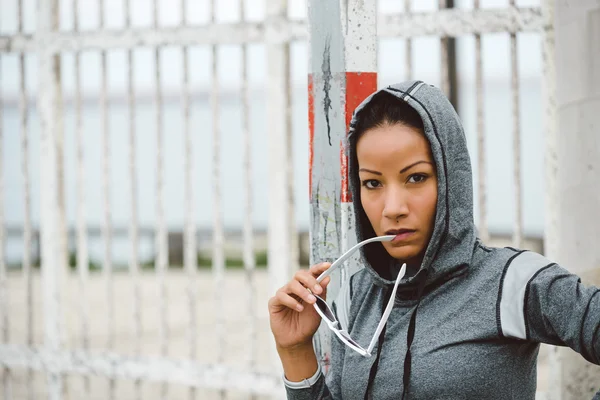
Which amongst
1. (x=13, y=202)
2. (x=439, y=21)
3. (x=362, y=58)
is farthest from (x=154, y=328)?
(x=13, y=202)

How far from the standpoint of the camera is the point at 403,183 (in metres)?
1.59

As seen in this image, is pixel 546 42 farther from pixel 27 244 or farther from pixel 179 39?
pixel 27 244

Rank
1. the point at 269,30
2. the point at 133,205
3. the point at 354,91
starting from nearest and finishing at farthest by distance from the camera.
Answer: the point at 354,91
the point at 269,30
the point at 133,205

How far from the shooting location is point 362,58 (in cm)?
210

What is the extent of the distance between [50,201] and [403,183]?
3074 millimetres

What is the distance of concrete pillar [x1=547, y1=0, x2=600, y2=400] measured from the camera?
2691mm

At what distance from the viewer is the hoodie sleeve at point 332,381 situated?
5.71 ft

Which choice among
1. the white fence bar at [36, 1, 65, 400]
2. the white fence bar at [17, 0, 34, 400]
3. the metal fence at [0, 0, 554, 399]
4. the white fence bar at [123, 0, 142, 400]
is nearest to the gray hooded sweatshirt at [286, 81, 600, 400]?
the metal fence at [0, 0, 554, 399]

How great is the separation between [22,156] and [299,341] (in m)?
3.19

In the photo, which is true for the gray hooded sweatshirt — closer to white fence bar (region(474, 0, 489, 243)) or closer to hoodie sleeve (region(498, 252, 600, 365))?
hoodie sleeve (region(498, 252, 600, 365))

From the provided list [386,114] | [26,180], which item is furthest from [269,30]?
[386,114]

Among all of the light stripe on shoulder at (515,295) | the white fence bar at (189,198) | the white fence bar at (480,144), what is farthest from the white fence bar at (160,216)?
the light stripe on shoulder at (515,295)

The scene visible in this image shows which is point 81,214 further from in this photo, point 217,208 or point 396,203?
point 396,203

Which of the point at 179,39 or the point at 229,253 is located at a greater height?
the point at 179,39
